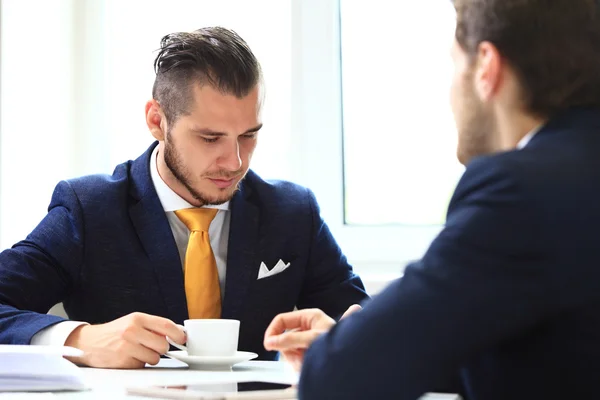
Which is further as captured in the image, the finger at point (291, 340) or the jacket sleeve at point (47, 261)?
the jacket sleeve at point (47, 261)

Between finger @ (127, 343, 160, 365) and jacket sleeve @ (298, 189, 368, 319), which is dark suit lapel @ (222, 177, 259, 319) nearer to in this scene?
jacket sleeve @ (298, 189, 368, 319)

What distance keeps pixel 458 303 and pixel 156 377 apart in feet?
2.41

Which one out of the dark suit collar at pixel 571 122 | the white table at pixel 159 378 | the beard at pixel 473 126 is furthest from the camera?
the white table at pixel 159 378

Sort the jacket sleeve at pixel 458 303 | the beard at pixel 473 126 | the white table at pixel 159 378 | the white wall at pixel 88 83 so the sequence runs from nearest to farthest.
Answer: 1. the jacket sleeve at pixel 458 303
2. the beard at pixel 473 126
3. the white table at pixel 159 378
4. the white wall at pixel 88 83

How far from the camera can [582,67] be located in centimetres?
92

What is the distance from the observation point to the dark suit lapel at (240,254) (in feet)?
6.44

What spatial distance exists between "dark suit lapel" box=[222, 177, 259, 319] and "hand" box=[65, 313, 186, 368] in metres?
0.41

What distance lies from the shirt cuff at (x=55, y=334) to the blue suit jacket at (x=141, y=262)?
0.25 metres

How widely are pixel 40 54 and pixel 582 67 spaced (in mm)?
2249

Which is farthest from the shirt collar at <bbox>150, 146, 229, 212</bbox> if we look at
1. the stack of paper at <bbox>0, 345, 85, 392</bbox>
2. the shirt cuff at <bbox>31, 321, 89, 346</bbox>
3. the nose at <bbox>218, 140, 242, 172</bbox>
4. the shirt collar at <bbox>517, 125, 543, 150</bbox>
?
the shirt collar at <bbox>517, 125, 543, 150</bbox>

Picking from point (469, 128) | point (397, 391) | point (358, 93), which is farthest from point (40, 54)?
point (397, 391)

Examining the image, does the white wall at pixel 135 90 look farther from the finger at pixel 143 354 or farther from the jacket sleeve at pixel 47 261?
the finger at pixel 143 354

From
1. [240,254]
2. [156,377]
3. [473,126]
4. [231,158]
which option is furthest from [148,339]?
[473,126]

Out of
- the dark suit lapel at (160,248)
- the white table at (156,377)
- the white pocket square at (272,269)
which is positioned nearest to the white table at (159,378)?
the white table at (156,377)
